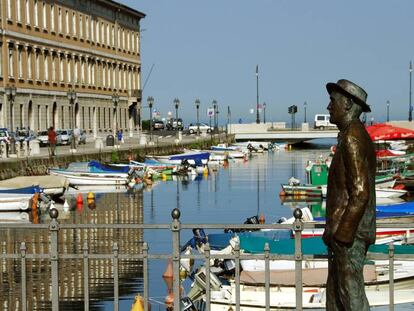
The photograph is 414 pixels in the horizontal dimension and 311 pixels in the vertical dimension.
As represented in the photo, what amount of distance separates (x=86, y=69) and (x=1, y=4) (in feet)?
83.0

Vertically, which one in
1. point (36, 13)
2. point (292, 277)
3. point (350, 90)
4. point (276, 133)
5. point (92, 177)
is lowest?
point (92, 177)

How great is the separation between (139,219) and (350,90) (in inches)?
1414

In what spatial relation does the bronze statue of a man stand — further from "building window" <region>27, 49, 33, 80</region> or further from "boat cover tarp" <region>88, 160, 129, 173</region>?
"building window" <region>27, 49, 33, 80</region>

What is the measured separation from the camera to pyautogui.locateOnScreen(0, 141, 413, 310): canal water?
77.0 ft

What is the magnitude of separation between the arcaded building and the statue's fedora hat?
57.1 metres

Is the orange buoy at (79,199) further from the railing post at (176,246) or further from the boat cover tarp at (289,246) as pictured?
the railing post at (176,246)

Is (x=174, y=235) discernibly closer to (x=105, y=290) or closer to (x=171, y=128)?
(x=105, y=290)

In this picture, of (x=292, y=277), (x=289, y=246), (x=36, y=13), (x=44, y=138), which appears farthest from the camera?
(x=36, y=13)

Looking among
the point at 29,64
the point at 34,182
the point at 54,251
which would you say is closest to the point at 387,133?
the point at 34,182

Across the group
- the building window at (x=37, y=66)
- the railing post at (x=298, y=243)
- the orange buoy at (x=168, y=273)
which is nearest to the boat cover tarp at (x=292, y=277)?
the orange buoy at (x=168, y=273)

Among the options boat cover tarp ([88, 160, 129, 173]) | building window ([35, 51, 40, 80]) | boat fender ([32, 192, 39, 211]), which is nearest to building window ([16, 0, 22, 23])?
building window ([35, 51, 40, 80])

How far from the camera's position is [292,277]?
20.0 meters

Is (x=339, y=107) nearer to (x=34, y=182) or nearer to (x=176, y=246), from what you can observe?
(x=176, y=246)

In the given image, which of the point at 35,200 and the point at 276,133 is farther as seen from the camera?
the point at 276,133
